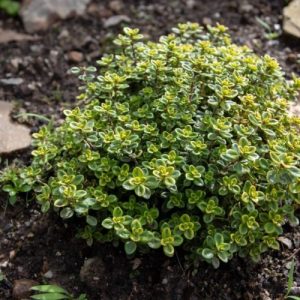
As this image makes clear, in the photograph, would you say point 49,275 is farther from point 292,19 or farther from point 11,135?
point 292,19

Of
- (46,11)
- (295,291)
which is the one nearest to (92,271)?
(295,291)

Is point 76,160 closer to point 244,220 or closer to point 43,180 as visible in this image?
point 43,180

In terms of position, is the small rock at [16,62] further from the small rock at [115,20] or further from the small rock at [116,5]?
the small rock at [116,5]

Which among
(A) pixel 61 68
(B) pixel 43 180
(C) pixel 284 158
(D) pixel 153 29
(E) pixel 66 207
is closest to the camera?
(C) pixel 284 158

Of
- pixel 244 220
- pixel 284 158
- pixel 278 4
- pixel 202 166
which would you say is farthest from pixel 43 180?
pixel 278 4

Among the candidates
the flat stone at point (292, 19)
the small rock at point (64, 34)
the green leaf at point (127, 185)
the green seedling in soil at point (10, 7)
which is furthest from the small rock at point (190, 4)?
the green leaf at point (127, 185)

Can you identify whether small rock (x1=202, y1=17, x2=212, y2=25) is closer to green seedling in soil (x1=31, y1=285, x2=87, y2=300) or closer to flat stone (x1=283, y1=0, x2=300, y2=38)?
flat stone (x1=283, y1=0, x2=300, y2=38)
